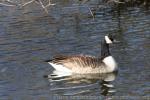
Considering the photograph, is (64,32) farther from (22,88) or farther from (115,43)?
(22,88)

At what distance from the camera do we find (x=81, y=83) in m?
18.1

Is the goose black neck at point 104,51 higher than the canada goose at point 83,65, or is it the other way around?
the goose black neck at point 104,51

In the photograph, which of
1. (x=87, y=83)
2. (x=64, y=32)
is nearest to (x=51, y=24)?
(x=64, y=32)

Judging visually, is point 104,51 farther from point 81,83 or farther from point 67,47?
point 81,83

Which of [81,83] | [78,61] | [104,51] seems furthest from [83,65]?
[81,83]

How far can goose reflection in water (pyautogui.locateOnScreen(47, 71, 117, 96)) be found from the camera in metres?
17.1

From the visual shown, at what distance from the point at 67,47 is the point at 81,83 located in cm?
363

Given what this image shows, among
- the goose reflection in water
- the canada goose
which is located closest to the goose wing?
the canada goose

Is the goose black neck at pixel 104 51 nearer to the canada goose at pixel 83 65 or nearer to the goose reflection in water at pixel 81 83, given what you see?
the canada goose at pixel 83 65

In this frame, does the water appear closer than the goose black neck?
Yes

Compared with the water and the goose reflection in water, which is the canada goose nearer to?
the goose reflection in water

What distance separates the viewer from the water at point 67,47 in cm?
1727

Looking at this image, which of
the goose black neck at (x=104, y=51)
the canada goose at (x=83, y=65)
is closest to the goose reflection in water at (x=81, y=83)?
the canada goose at (x=83, y=65)

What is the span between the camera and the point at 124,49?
69.5ft
